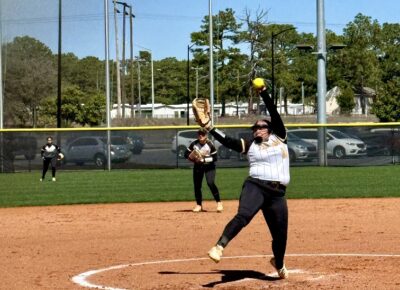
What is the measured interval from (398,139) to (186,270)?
23217 mm

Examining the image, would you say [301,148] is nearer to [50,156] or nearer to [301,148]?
[301,148]

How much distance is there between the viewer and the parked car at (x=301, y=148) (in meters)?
31.5

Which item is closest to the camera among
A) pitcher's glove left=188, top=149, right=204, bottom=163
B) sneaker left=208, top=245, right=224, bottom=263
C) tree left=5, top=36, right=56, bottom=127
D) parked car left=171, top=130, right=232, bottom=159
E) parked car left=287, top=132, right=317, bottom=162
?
sneaker left=208, top=245, right=224, bottom=263

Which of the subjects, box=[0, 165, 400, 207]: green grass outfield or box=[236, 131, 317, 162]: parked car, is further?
box=[236, 131, 317, 162]: parked car

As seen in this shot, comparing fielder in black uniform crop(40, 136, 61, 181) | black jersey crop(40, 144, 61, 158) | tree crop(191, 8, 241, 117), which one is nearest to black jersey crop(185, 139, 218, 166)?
fielder in black uniform crop(40, 136, 61, 181)

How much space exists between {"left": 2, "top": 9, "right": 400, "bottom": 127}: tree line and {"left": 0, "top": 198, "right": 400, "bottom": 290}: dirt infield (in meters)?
27.2

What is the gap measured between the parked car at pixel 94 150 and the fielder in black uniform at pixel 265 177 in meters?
24.1

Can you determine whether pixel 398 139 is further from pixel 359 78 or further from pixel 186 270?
pixel 359 78

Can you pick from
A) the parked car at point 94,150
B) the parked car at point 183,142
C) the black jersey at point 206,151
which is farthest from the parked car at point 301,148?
the black jersey at point 206,151

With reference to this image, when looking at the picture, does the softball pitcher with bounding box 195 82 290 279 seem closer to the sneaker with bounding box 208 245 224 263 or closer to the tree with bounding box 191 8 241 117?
the sneaker with bounding box 208 245 224 263

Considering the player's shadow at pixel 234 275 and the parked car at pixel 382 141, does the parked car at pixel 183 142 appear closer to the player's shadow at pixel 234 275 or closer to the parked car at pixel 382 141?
the parked car at pixel 382 141

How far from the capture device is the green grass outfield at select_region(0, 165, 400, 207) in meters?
20.5

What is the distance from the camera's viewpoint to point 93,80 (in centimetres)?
12825

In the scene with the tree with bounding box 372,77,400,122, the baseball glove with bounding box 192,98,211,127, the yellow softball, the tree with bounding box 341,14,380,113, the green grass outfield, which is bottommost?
the green grass outfield
